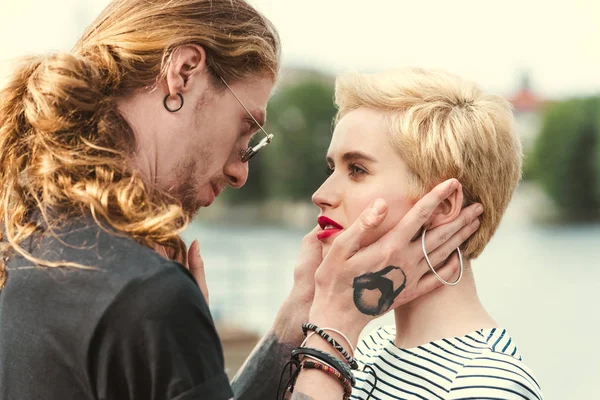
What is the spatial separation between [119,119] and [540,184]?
157 ft

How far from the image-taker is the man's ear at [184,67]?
2.16 meters

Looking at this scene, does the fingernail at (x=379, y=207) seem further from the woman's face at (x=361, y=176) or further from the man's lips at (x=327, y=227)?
the man's lips at (x=327, y=227)

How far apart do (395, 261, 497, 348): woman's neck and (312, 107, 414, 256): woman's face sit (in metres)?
0.32

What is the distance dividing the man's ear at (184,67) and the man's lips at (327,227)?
81 centimetres

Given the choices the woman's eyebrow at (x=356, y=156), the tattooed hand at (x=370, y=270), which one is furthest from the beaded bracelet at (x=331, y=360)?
the woman's eyebrow at (x=356, y=156)

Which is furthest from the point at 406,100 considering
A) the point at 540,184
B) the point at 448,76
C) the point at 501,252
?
the point at 540,184

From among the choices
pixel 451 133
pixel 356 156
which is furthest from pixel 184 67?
pixel 451 133

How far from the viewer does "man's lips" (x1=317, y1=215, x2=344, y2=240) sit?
2.71 metres

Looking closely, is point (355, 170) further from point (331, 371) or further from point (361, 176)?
point (331, 371)

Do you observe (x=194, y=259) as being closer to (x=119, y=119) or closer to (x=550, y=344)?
(x=119, y=119)

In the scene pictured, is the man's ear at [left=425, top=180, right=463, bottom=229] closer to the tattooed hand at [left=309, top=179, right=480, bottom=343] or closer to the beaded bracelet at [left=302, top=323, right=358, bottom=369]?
the tattooed hand at [left=309, top=179, right=480, bottom=343]

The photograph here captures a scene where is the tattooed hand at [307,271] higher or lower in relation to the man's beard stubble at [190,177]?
lower

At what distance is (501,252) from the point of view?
138 ft

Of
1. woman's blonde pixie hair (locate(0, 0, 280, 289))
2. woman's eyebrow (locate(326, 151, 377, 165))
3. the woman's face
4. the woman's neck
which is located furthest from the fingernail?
woman's blonde pixie hair (locate(0, 0, 280, 289))
